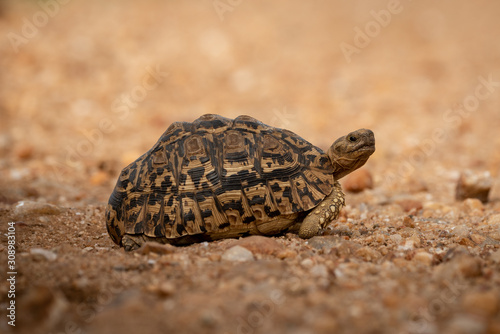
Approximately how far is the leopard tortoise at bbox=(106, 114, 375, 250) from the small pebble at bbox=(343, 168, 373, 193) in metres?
2.80

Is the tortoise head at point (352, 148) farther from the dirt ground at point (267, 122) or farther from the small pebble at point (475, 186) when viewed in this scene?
the small pebble at point (475, 186)

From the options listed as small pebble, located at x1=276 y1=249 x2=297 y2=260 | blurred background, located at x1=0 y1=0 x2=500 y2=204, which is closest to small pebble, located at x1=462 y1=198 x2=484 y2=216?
blurred background, located at x1=0 y1=0 x2=500 y2=204

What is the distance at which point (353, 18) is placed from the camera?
16391mm

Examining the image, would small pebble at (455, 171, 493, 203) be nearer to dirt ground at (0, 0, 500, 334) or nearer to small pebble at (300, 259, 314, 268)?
dirt ground at (0, 0, 500, 334)

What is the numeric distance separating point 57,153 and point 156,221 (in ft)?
21.8

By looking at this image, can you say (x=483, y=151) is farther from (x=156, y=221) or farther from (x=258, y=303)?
(x=258, y=303)

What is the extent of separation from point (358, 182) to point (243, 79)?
7044 millimetres

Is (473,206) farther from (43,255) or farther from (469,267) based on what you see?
(43,255)

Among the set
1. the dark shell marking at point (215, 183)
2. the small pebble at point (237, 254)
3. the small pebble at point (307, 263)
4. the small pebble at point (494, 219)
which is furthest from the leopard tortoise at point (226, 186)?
the small pebble at point (494, 219)

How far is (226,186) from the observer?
4230 millimetres

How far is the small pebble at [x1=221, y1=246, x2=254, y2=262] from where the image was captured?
3693mm

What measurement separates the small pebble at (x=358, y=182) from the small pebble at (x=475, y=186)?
1308mm

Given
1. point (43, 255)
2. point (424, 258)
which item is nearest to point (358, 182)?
point (424, 258)

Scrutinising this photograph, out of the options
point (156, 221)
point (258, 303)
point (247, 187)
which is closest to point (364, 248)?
point (247, 187)
